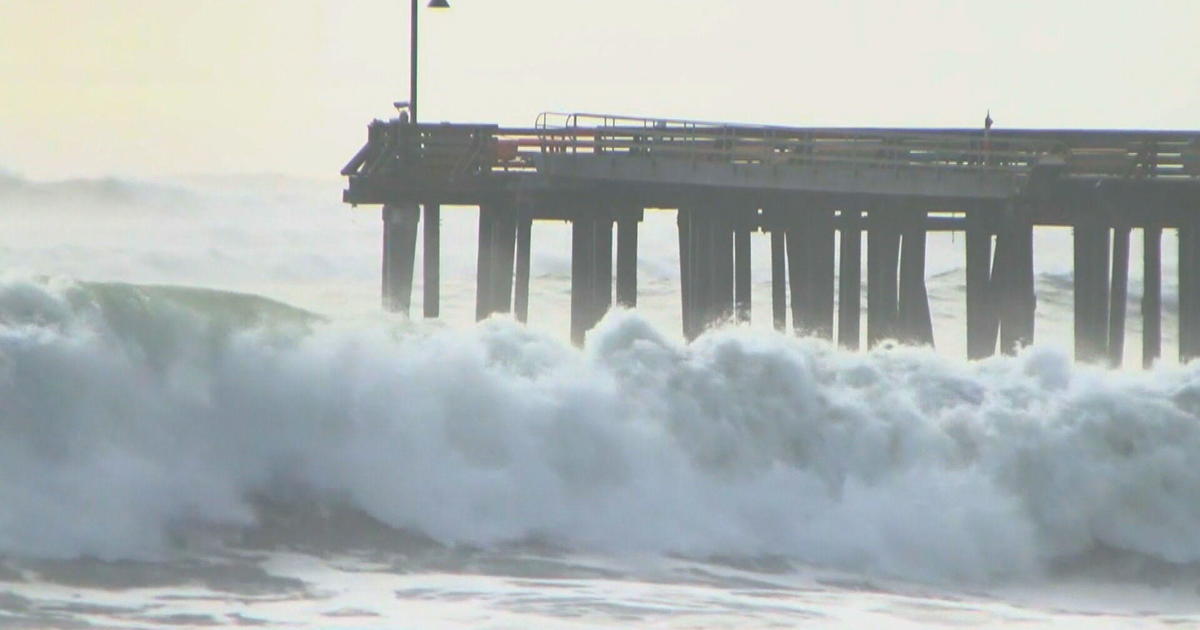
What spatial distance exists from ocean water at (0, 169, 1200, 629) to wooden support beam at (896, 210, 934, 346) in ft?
6.58

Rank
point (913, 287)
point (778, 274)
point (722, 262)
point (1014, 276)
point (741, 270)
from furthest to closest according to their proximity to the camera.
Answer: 1. point (778, 274)
2. point (741, 270)
3. point (722, 262)
4. point (913, 287)
5. point (1014, 276)

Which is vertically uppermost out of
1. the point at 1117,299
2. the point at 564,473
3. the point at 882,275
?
the point at 882,275

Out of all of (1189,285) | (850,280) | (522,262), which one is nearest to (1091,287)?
(1189,285)

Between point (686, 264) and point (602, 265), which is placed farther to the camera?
point (686, 264)

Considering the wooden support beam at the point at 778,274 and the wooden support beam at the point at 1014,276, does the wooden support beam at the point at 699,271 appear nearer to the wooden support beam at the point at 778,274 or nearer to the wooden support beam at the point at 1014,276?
the wooden support beam at the point at 778,274

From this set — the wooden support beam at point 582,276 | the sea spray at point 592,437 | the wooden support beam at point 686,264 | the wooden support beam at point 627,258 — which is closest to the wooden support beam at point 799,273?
the wooden support beam at point 686,264

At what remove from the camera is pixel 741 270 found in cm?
3175

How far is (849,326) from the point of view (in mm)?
31109

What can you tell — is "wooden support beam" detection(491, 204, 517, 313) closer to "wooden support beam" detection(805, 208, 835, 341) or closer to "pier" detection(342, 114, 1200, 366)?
"pier" detection(342, 114, 1200, 366)

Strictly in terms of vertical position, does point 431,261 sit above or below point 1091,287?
above

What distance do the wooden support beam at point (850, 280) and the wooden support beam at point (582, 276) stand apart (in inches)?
119

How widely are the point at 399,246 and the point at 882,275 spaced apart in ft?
19.1

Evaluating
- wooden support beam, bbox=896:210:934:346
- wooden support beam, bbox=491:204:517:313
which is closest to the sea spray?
wooden support beam, bbox=896:210:934:346

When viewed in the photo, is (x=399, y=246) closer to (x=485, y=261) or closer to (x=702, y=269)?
(x=485, y=261)
